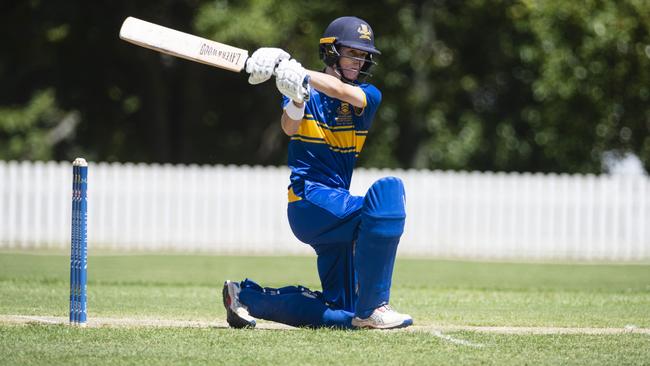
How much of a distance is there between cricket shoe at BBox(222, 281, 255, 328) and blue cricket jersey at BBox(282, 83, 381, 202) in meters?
0.71

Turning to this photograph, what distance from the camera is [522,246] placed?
1845 centimetres

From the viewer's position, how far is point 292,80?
629 centimetres

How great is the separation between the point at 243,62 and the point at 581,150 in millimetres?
18154

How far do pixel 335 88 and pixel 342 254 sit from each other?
110cm

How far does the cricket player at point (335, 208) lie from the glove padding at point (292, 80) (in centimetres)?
13

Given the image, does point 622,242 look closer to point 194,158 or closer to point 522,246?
point 522,246

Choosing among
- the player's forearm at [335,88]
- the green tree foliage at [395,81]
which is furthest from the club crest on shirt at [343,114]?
the green tree foliage at [395,81]

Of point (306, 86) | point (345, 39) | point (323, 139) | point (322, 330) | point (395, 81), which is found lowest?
point (322, 330)

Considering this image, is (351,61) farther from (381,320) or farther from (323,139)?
(381,320)

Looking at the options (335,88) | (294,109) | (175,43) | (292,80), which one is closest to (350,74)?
(335,88)

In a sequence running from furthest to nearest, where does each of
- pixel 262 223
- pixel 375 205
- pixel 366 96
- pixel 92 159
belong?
pixel 92 159, pixel 262 223, pixel 366 96, pixel 375 205

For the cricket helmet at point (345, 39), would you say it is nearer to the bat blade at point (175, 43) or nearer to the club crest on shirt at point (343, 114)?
the club crest on shirt at point (343, 114)

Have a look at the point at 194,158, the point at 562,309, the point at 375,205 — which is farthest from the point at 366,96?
the point at 194,158

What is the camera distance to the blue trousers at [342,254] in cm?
646
